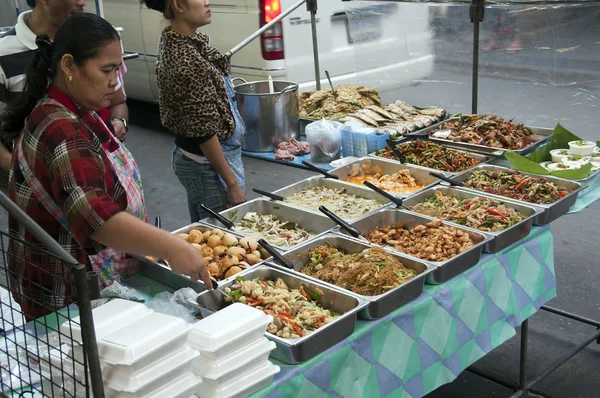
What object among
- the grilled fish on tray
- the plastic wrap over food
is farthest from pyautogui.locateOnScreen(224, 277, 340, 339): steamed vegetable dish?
the plastic wrap over food

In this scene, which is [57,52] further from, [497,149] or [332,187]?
[497,149]

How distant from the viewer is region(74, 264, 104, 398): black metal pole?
4.65 feet

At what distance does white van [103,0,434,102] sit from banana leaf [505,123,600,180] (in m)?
1.74

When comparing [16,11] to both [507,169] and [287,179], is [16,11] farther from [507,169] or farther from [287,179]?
[507,169]

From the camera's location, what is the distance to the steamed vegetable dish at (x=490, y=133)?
3912 mm

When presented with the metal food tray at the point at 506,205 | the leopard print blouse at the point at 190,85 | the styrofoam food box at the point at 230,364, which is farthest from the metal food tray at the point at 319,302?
the leopard print blouse at the point at 190,85

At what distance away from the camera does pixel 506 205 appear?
3.11m

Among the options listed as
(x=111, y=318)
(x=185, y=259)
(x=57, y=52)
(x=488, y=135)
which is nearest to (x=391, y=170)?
(x=488, y=135)

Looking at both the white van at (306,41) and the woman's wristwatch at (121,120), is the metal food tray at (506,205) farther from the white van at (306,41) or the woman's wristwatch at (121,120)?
the white van at (306,41)

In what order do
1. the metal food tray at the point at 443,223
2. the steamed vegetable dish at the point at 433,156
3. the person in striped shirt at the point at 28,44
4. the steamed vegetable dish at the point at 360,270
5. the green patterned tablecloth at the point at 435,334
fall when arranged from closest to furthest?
the green patterned tablecloth at the point at 435,334 → the steamed vegetable dish at the point at 360,270 → the metal food tray at the point at 443,223 → the person in striped shirt at the point at 28,44 → the steamed vegetable dish at the point at 433,156

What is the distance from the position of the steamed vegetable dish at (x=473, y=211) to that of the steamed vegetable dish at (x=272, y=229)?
57 centimetres

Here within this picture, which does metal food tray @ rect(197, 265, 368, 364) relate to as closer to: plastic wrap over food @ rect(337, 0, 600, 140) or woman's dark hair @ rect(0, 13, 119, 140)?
woman's dark hair @ rect(0, 13, 119, 140)

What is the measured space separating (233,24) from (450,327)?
16.6 ft

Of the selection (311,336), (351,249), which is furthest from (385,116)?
(311,336)
